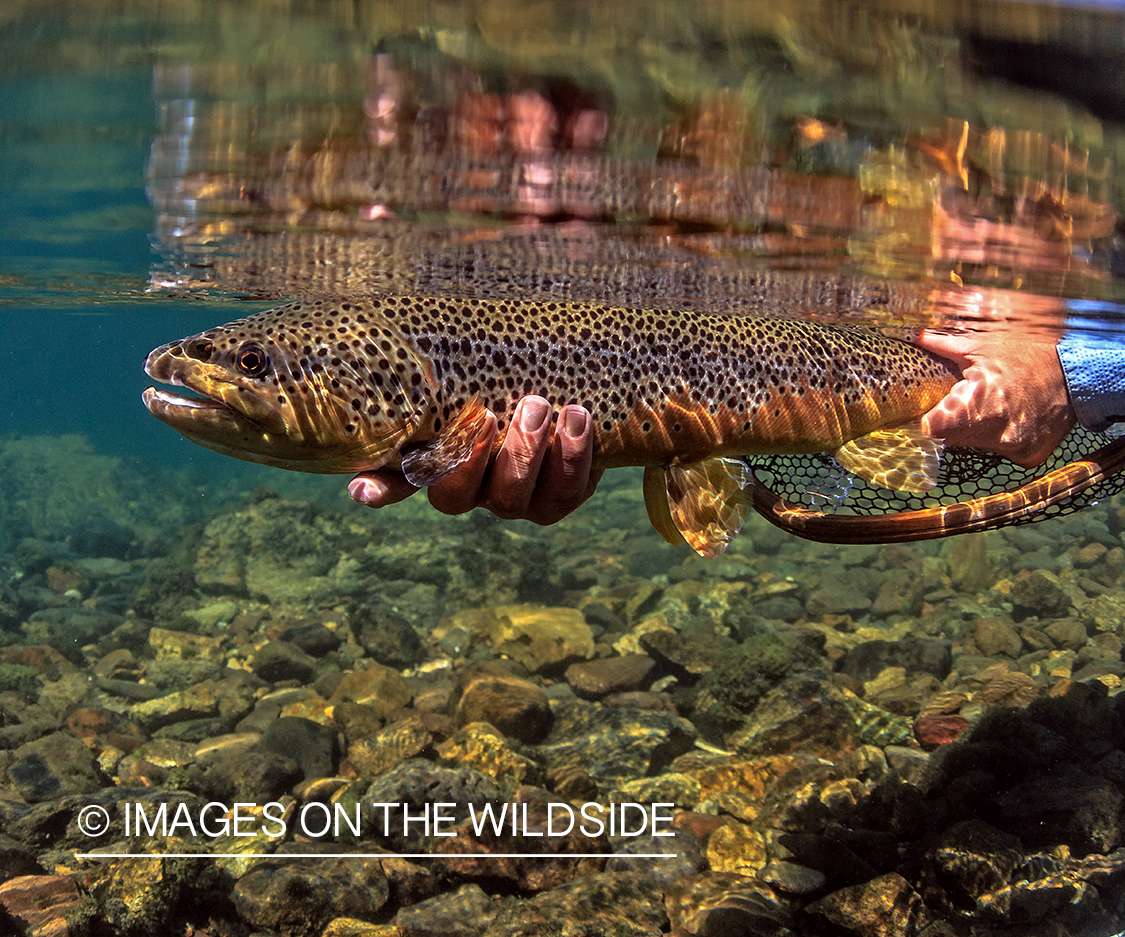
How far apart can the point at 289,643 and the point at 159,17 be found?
334 inches

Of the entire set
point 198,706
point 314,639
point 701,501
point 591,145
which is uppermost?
point 591,145

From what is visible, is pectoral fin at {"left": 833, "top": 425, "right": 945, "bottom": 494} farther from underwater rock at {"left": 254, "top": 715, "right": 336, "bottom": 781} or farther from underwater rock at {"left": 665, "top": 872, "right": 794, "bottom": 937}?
underwater rock at {"left": 254, "top": 715, "right": 336, "bottom": 781}

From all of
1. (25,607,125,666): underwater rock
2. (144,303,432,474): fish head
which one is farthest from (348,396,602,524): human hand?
(25,607,125,666): underwater rock

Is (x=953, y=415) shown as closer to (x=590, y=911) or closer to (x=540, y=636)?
(x=590, y=911)

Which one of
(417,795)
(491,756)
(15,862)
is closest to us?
(15,862)

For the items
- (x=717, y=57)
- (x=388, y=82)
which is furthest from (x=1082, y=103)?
(x=388, y=82)

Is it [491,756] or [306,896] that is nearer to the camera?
[306,896]

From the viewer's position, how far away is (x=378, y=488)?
3092mm

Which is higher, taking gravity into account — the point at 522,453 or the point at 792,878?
the point at 522,453

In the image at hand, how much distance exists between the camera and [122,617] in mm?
12805

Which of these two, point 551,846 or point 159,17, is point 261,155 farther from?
point 551,846

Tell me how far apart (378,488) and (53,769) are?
6.28 m

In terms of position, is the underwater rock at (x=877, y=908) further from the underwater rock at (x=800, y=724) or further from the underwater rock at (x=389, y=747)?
the underwater rock at (x=389, y=747)

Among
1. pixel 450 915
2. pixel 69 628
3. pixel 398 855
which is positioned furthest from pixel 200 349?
pixel 69 628
